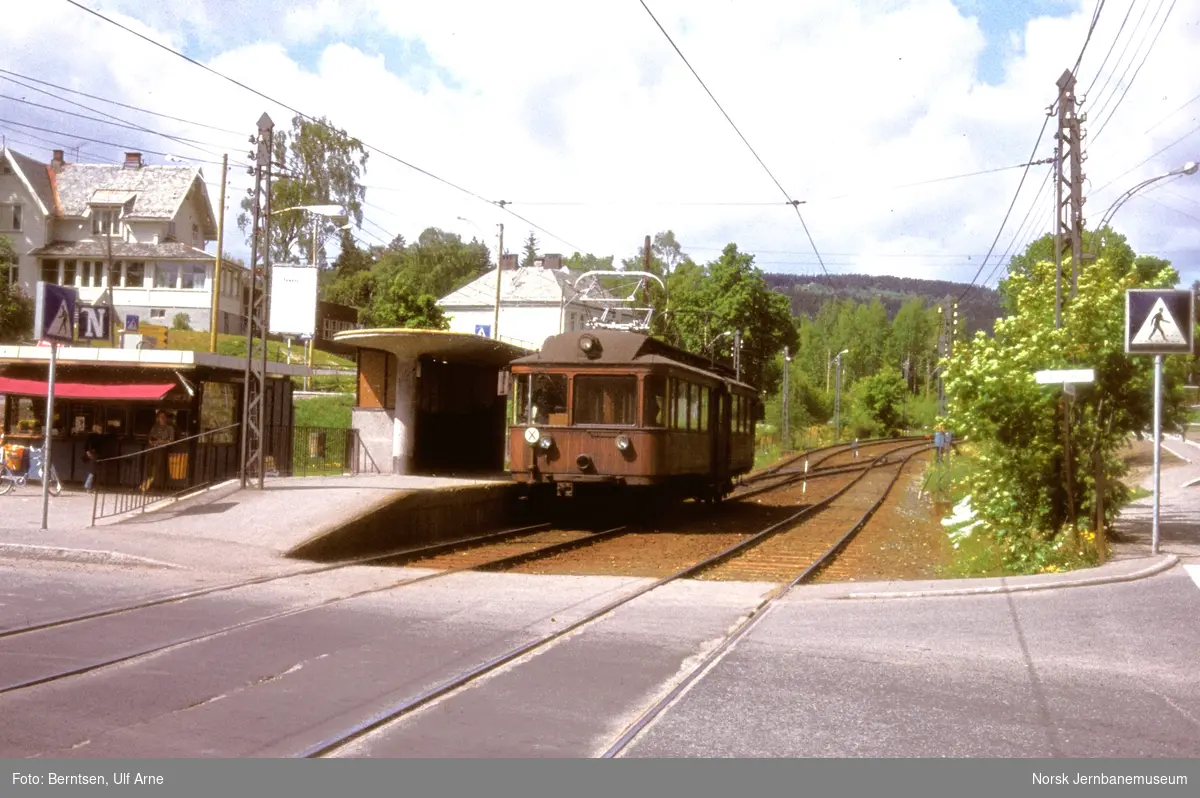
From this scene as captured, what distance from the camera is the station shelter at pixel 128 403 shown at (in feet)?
71.8

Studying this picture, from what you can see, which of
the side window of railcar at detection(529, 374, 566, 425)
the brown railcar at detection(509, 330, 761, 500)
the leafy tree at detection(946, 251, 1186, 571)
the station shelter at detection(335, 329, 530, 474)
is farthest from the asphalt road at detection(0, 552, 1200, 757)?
the station shelter at detection(335, 329, 530, 474)

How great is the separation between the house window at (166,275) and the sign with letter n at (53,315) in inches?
1892

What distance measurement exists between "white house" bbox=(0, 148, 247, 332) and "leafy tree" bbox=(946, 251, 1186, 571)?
170 ft

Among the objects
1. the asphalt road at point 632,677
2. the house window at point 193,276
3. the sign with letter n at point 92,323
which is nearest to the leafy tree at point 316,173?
the house window at point 193,276

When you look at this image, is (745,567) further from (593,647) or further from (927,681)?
(927,681)

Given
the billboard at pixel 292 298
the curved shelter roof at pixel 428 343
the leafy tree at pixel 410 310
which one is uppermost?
the leafy tree at pixel 410 310

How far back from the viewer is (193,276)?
62.1 meters

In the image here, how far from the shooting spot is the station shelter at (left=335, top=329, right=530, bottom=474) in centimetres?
2362

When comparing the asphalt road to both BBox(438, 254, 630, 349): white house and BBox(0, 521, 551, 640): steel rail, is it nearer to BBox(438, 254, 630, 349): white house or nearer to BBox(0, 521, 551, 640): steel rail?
BBox(0, 521, 551, 640): steel rail

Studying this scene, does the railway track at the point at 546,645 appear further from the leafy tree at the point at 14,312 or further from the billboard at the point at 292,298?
the leafy tree at the point at 14,312

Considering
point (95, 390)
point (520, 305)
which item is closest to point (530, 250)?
point (520, 305)

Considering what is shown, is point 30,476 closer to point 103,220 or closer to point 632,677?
point 632,677

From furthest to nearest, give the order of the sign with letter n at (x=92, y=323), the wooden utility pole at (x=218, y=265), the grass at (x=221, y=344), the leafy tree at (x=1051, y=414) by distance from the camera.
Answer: the grass at (x=221, y=344) → the wooden utility pole at (x=218, y=265) → the sign with letter n at (x=92, y=323) → the leafy tree at (x=1051, y=414)

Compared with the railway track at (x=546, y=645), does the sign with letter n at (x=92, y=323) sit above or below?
above
